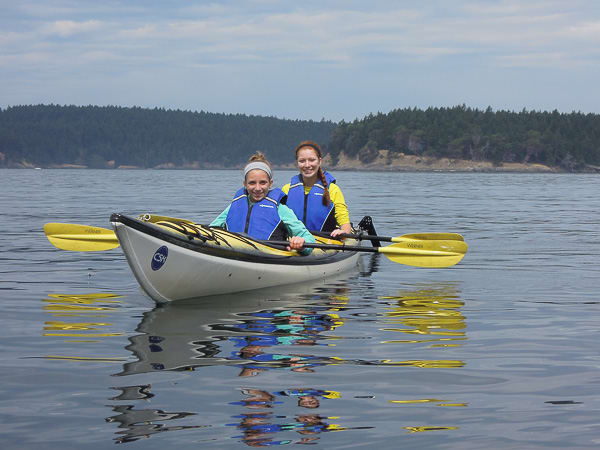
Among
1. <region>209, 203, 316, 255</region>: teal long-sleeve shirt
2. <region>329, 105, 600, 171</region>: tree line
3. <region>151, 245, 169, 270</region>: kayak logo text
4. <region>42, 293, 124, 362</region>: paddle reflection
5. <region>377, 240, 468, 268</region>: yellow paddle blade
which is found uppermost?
<region>329, 105, 600, 171</region>: tree line

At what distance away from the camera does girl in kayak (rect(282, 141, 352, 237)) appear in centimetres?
1277

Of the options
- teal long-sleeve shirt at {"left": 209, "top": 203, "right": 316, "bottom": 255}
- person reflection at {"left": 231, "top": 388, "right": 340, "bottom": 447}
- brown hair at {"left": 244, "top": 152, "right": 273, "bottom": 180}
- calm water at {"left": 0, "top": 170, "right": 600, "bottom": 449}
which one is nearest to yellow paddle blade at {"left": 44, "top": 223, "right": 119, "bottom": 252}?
calm water at {"left": 0, "top": 170, "right": 600, "bottom": 449}

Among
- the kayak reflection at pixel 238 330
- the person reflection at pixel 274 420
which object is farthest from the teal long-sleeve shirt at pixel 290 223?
the person reflection at pixel 274 420

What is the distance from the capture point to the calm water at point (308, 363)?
197 inches

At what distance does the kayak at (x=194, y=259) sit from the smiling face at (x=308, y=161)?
1699mm

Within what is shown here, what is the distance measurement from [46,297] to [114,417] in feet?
17.4

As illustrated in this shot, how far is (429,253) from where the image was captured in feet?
38.7

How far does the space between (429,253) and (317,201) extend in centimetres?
197

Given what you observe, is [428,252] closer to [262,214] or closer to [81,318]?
[262,214]

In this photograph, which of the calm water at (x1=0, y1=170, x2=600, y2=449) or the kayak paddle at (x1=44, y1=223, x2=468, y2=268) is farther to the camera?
the kayak paddle at (x1=44, y1=223, x2=468, y2=268)

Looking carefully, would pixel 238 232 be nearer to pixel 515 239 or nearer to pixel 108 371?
pixel 108 371

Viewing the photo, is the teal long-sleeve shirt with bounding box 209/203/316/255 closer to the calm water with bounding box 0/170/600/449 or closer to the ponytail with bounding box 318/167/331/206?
the calm water with bounding box 0/170/600/449

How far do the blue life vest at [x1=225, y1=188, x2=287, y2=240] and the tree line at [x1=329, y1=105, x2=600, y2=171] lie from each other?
148788mm

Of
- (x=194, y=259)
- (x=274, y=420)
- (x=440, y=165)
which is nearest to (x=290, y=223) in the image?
(x=194, y=259)
